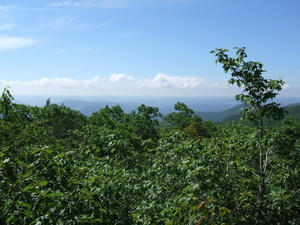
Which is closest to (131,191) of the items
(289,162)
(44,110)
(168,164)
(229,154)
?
(168,164)

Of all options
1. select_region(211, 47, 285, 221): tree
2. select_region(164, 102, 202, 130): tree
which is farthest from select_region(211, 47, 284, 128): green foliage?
select_region(164, 102, 202, 130): tree

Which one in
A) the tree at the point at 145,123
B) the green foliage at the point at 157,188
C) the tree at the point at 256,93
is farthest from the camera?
the tree at the point at 145,123

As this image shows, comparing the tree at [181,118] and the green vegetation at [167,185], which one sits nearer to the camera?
the green vegetation at [167,185]

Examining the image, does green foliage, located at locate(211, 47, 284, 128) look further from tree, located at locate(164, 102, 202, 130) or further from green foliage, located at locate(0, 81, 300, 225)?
tree, located at locate(164, 102, 202, 130)

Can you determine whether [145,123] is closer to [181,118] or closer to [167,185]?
[181,118]

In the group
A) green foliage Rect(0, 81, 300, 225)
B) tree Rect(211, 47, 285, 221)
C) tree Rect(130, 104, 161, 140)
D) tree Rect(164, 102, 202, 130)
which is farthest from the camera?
tree Rect(164, 102, 202, 130)

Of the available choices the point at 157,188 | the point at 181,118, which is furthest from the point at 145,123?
the point at 157,188

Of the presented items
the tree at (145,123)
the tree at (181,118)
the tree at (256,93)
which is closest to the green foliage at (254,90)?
the tree at (256,93)

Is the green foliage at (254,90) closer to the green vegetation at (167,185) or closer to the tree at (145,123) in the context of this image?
the green vegetation at (167,185)

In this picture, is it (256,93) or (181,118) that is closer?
(256,93)

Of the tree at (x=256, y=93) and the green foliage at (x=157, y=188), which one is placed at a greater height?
the tree at (x=256, y=93)

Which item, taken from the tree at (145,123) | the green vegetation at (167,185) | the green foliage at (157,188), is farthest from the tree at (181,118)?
the green foliage at (157,188)

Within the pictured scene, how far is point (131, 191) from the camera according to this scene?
21.8 feet

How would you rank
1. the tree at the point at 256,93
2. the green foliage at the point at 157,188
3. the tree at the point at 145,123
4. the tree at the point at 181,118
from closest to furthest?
1. the green foliage at the point at 157,188
2. the tree at the point at 256,93
3. the tree at the point at 145,123
4. the tree at the point at 181,118
